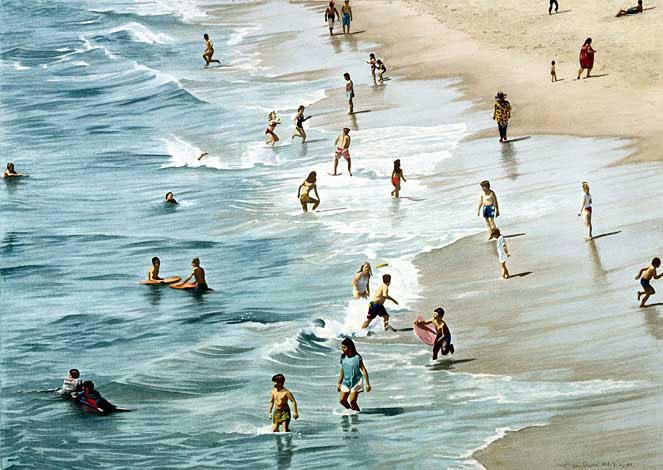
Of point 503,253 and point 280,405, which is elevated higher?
point 503,253

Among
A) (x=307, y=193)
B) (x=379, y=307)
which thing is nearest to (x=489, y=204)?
(x=379, y=307)

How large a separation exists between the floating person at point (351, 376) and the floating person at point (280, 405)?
717 millimetres

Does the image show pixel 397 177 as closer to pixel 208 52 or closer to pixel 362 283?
pixel 362 283

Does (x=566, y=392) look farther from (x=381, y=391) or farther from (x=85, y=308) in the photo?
(x=85, y=308)

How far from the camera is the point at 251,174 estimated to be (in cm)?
2862

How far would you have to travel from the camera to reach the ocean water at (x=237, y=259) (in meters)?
14.6

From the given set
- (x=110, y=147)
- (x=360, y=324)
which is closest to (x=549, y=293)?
(x=360, y=324)

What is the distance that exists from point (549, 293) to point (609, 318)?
5.32ft

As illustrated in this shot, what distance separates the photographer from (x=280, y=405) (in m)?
14.3

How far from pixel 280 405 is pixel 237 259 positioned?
8.54 metres

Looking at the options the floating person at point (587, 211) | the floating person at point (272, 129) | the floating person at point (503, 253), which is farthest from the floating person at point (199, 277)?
the floating person at point (272, 129)

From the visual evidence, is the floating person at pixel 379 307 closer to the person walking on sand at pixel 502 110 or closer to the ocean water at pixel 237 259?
the ocean water at pixel 237 259

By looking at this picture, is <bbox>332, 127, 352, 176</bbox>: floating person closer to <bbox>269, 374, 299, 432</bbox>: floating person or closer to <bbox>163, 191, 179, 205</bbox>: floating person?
<bbox>163, 191, 179, 205</bbox>: floating person
